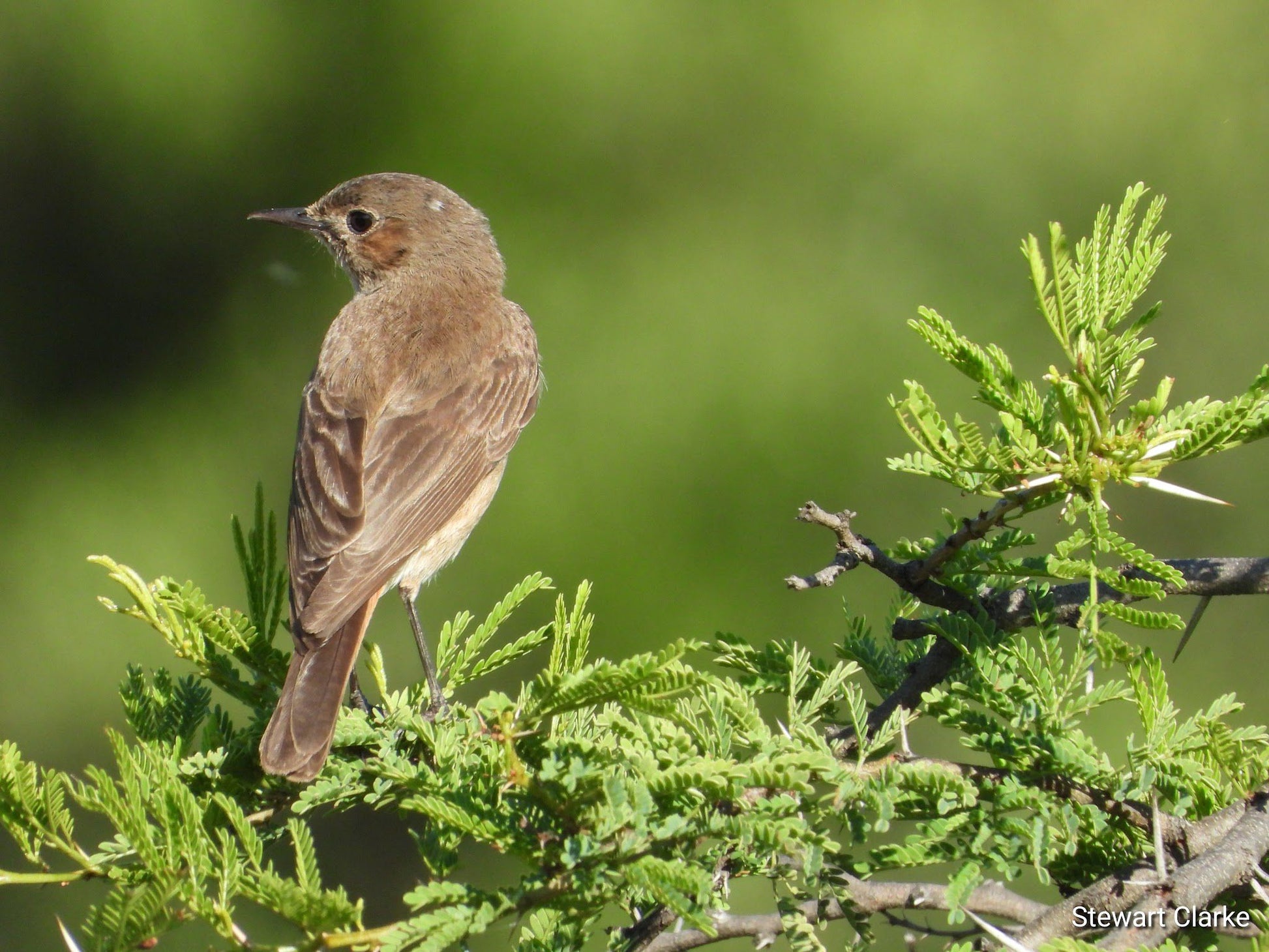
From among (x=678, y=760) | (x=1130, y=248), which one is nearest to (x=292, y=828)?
(x=678, y=760)

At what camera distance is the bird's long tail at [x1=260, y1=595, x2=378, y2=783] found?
250 cm

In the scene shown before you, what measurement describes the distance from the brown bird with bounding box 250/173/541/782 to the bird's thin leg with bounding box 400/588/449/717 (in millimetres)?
10

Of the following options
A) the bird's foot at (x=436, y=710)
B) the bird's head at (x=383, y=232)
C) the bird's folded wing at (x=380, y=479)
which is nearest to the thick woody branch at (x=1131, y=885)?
the bird's foot at (x=436, y=710)

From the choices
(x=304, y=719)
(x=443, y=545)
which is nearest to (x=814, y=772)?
(x=304, y=719)

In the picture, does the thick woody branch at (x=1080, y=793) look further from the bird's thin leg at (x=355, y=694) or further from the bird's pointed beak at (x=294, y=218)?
the bird's pointed beak at (x=294, y=218)

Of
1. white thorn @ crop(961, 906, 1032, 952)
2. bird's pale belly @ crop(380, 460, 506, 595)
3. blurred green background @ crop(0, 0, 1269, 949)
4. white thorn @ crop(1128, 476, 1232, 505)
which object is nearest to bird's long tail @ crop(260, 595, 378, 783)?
white thorn @ crop(961, 906, 1032, 952)

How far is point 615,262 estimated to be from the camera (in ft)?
27.0

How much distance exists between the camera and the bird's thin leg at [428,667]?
312 centimetres

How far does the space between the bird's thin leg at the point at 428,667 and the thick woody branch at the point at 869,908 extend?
0.81 meters

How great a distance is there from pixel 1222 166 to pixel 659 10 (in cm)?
412

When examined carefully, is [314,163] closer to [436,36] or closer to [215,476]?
[436,36]

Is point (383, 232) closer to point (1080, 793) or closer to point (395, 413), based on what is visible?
point (395, 413)

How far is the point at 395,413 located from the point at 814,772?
2.88 meters

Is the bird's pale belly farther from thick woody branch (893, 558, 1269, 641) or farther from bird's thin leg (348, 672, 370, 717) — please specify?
thick woody branch (893, 558, 1269, 641)
